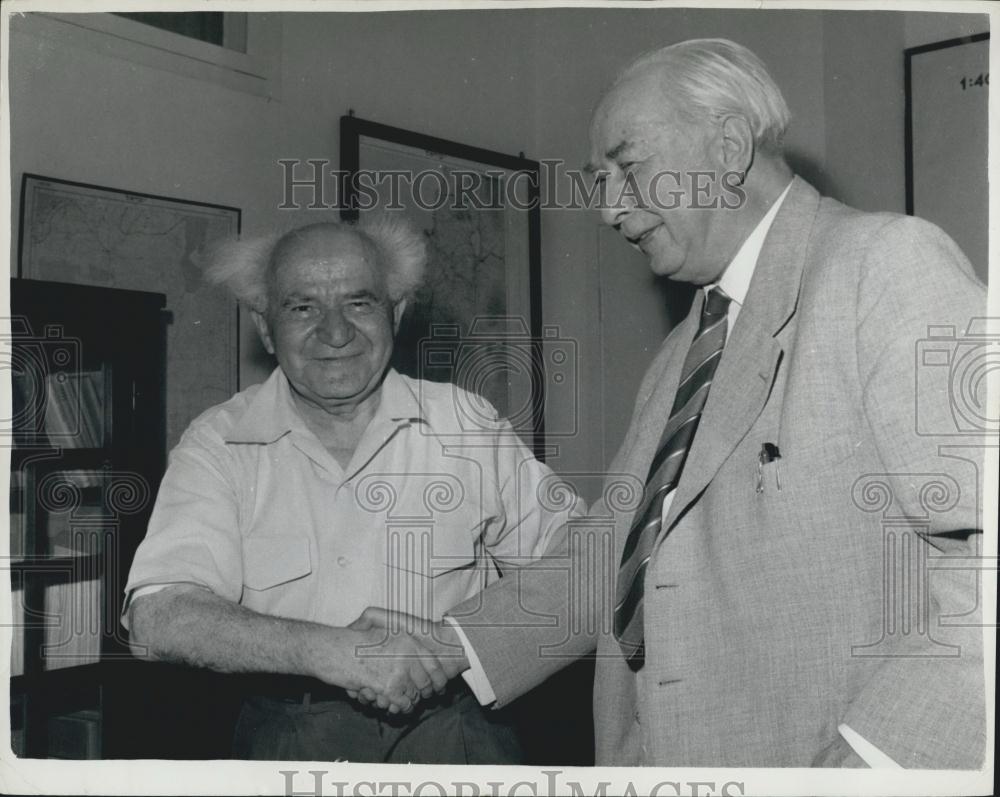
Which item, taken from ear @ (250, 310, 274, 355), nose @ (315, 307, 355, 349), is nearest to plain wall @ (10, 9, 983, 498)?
ear @ (250, 310, 274, 355)

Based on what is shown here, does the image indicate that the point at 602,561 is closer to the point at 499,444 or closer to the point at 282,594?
the point at 499,444

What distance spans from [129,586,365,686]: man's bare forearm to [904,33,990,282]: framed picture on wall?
1.04 metres

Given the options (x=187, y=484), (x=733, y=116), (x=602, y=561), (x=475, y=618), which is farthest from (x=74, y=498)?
(x=733, y=116)

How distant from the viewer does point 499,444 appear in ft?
4.68

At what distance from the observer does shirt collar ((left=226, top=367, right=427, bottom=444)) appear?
4.59 ft

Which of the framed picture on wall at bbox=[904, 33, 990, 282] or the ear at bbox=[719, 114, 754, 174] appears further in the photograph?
the framed picture on wall at bbox=[904, 33, 990, 282]

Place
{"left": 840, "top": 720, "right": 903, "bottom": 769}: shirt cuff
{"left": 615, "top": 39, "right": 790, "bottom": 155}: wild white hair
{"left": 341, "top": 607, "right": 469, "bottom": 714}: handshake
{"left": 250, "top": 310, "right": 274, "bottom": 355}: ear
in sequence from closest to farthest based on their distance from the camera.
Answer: {"left": 840, "top": 720, "right": 903, "bottom": 769}: shirt cuff
{"left": 615, "top": 39, "right": 790, "bottom": 155}: wild white hair
{"left": 341, "top": 607, "right": 469, "bottom": 714}: handshake
{"left": 250, "top": 310, "right": 274, "bottom": 355}: ear

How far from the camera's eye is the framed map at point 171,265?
1420mm

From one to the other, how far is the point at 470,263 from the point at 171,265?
0.47 meters

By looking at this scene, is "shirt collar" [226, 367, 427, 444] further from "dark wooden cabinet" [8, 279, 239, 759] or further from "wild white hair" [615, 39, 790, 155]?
"wild white hair" [615, 39, 790, 155]

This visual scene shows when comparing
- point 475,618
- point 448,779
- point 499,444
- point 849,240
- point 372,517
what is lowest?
point 448,779

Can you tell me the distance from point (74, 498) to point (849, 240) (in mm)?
1114

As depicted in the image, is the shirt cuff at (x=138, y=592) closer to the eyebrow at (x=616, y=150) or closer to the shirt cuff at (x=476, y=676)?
the shirt cuff at (x=476, y=676)

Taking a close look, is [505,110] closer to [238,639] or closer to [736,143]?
[736,143]
